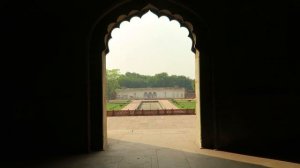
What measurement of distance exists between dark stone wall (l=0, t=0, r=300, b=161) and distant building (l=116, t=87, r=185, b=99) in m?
63.3

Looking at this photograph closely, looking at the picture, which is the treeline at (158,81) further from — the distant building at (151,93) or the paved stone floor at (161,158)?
the paved stone floor at (161,158)

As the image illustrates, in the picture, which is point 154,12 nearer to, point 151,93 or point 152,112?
point 152,112

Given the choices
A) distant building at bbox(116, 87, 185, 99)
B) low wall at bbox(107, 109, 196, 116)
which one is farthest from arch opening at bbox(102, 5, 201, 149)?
distant building at bbox(116, 87, 185, 99)

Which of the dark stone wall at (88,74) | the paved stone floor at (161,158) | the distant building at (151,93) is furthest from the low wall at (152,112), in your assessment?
the distant building at (151,93)

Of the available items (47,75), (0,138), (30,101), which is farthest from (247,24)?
(0,138)

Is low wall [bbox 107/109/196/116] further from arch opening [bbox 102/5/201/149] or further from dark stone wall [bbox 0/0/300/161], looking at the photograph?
dark stone wall [bbox 0/0/300/161]

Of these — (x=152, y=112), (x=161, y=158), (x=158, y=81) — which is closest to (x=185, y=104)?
(x=152, y=112)

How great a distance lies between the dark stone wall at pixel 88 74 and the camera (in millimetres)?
5164

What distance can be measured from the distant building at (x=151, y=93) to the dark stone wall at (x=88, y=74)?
63301 millimetres

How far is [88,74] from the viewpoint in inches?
210

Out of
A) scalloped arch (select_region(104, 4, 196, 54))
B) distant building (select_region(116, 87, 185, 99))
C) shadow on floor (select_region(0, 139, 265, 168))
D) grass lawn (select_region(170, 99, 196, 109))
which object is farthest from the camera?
distant building (select_region(116, 87, 185, 99))

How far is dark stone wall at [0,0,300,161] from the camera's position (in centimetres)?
516

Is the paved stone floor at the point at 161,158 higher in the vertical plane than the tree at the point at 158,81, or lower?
lower

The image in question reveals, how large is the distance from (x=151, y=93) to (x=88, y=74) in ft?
220
